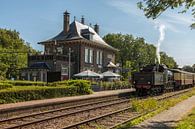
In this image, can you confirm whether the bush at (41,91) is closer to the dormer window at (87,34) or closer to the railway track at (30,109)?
the railway track at (30,109)

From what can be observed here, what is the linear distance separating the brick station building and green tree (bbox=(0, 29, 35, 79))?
33.0ft

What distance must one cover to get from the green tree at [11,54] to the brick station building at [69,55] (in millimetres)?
10059

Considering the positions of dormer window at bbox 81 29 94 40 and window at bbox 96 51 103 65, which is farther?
window at bbox 96 51 103 65

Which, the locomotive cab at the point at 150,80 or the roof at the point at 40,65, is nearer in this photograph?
the locomotive cab at the point at 150,80

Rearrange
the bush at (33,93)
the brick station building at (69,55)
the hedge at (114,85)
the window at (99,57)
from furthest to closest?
the window at (99,57) → the brick station building at (69,55) → the hedge at (114,85) → the bush at (33,93)

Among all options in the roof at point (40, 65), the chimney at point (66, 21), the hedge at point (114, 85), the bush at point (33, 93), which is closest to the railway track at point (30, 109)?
the bush at point (33, 93)

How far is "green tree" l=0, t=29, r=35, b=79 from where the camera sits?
70375 millimetres

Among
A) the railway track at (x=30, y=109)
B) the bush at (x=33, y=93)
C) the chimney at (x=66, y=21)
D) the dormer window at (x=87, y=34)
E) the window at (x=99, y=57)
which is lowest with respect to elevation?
the railway track at (x=30, y=109)

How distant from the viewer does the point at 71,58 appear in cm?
5681

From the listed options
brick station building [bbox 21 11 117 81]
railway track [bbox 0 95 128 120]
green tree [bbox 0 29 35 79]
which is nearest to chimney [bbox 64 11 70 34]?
brick station building [bbox 21 11 117 81]

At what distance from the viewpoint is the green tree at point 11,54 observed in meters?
70.4

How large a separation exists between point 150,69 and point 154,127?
23.5 meters

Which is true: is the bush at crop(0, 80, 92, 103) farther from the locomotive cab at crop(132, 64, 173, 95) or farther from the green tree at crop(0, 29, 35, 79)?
the green tree at crop(0, 29, 35, 79)

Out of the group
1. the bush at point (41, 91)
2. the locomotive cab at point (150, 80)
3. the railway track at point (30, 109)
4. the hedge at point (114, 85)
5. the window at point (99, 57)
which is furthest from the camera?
the window at point (99, 57)
